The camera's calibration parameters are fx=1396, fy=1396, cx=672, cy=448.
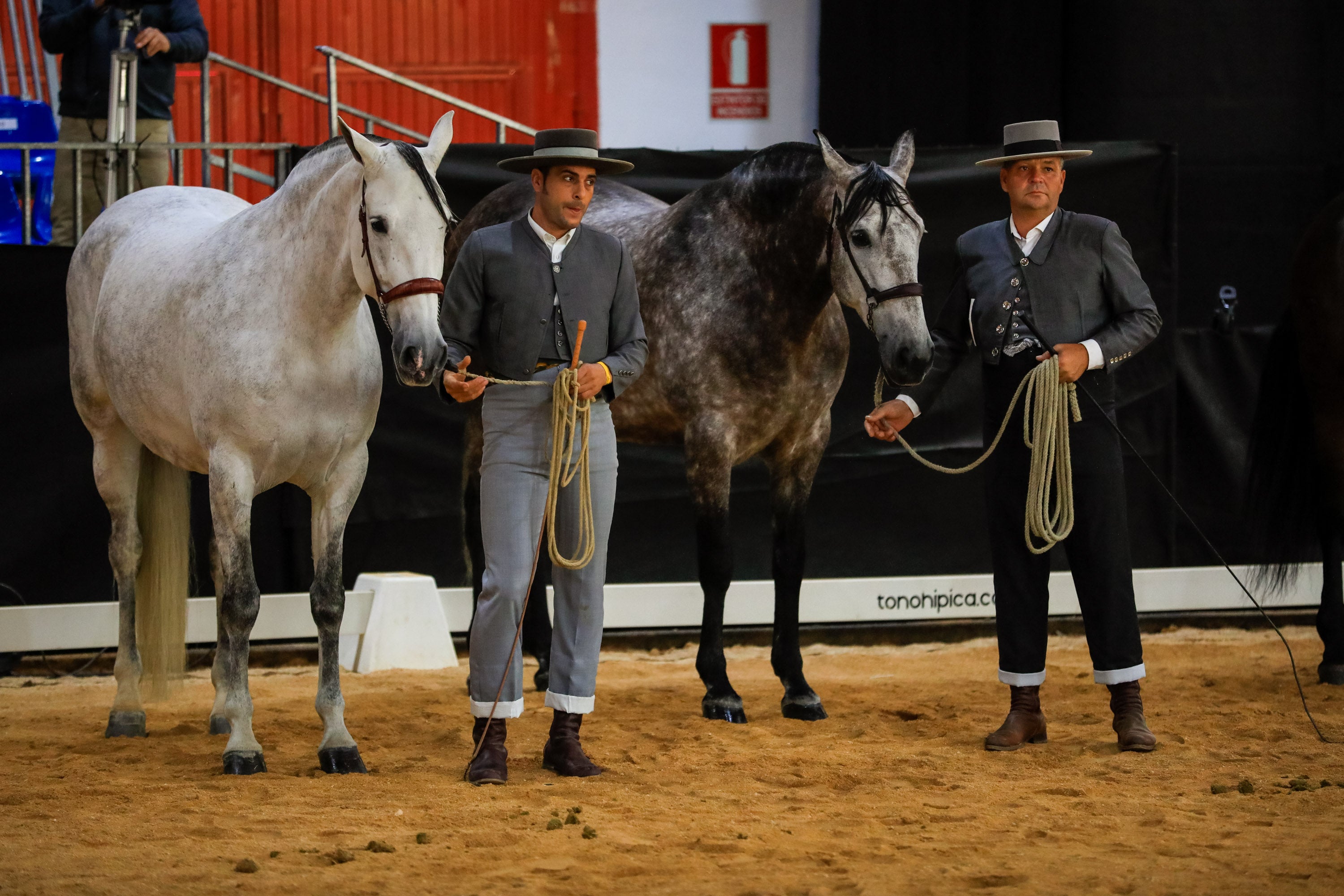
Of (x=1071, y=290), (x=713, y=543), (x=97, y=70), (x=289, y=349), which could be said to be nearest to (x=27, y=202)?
(x=97, y=70)

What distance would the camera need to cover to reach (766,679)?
19.3ft

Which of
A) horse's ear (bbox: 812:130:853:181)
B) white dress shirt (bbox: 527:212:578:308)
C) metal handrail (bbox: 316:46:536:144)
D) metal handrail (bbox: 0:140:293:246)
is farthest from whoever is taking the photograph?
metal handrail (bbox: 316:46:536:144)

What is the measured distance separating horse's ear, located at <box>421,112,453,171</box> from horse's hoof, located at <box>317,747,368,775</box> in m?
1.70

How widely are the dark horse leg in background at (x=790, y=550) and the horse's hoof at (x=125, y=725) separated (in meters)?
2.17

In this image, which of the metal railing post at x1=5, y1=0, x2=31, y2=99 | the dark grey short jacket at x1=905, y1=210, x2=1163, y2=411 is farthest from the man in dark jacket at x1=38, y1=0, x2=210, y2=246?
the dark grey short jacket at x1=905, y1=210, x2=1163, y2=411

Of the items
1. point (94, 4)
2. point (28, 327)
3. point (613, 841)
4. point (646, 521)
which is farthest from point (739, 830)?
point (94, 4)

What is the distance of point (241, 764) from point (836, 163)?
8.56 feet

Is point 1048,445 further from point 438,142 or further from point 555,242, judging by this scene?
point 438,142

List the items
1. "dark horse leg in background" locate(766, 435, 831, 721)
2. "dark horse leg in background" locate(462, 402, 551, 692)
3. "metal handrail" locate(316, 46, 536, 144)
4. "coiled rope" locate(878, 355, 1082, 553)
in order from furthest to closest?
"metal handrail" locate(316, 46, 536, 144) → "dark horse leg in background" locate(462, 402, 551, 692) → "dark horse leg in background" locate(766, 435, 831, 721) → "coiled rope" locate(878, 355, 1082, 553)

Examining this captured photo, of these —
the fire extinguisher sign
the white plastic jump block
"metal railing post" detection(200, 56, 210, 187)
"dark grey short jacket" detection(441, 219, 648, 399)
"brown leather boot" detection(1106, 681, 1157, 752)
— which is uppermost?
the fire extinguisher sign

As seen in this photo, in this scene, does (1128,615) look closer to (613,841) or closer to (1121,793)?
(1121,793)

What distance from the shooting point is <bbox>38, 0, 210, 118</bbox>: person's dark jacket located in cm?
664

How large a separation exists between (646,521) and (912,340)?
2687mm

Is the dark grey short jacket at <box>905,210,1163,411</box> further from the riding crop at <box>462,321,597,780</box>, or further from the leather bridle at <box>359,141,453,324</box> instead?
the leather bridle at <box>359,141,453,324</box>
